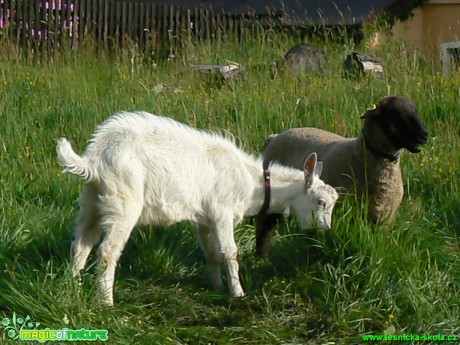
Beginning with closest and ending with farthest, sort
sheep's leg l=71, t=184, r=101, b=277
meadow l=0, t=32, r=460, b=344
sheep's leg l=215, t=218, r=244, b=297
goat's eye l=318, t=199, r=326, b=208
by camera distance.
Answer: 1. meadow l=0, t=32, r=460, b=344
2. sheep's leg l=71, t=184, r=101, b=277
3. sheep's leg l=215, t=218, r=244, b=297
4. goat's eye l=318, t=199, r=326, b=208

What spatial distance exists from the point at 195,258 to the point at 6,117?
133 inches

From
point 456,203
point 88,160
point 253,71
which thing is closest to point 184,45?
point 253,71

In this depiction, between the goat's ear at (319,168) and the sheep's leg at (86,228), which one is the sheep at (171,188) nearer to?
the sheep's leg at (86,228)

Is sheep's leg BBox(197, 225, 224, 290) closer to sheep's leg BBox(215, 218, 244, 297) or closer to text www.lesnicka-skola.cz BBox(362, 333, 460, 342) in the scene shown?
sheep's leg BBox(215, 218, 244, 297)

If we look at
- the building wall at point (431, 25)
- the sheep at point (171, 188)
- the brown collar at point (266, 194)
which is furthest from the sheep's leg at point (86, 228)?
the building wall at point (431, 25)

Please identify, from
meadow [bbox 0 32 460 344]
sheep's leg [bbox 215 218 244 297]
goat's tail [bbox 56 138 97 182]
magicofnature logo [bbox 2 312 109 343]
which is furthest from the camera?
sheep's leg [bbox 215 218 244 297]

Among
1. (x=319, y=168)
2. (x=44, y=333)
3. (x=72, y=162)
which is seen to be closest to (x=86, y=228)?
(x=72, y=162)

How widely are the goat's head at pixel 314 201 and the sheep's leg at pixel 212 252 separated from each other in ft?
2.34

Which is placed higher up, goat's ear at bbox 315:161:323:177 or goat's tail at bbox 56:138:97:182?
goat's tail at bbox 56:138:97:182

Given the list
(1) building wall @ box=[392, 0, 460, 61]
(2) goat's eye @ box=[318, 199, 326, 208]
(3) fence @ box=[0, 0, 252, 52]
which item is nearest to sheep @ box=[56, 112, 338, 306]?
(2) goat's eye @ box=[318, 199, 326, 208]

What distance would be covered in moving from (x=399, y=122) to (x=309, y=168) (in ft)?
2.96

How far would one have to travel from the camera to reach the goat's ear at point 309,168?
6.73m

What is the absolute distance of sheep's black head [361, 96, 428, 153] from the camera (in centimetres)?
706

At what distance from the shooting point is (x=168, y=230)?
701 cm
